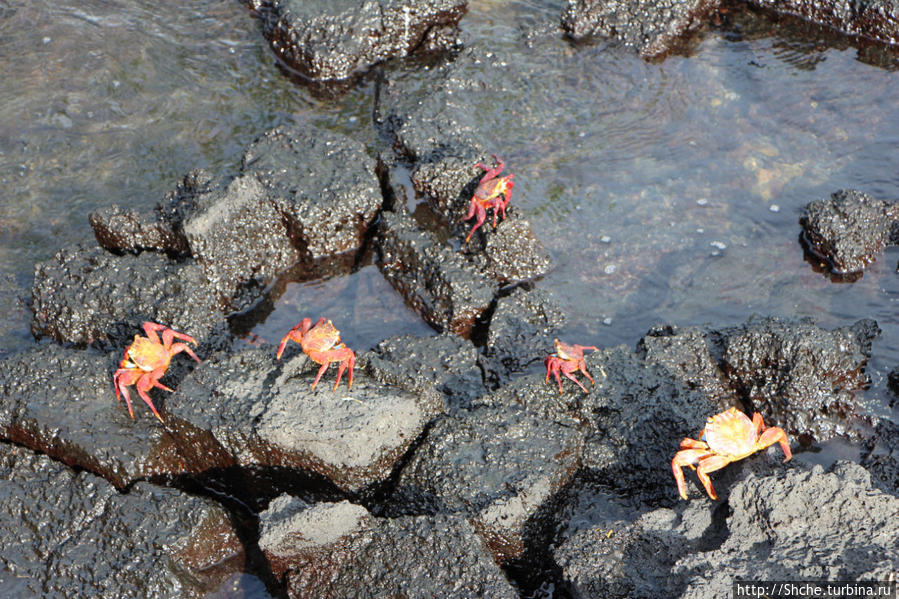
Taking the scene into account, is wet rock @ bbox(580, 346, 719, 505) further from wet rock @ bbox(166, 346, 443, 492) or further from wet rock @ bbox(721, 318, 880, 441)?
wet rock @ bbox(166, 346, 443, 492)

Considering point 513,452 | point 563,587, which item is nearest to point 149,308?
point 513,452

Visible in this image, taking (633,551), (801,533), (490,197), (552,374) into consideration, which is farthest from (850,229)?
(633,551)

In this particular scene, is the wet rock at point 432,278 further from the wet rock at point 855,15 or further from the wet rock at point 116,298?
the wet rock at point 855,15

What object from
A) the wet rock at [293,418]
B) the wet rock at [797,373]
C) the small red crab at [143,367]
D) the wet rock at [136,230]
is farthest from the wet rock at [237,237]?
the wet rock at [797,373]

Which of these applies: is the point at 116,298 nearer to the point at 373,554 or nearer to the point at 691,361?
the point at 373,554

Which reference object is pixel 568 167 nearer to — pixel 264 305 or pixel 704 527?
pixel 264 305

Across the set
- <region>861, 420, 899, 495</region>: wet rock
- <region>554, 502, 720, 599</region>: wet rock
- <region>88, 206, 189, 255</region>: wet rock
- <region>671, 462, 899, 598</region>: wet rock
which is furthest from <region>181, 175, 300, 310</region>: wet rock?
<region>861, 420, 899, 495</region>: wet rock
